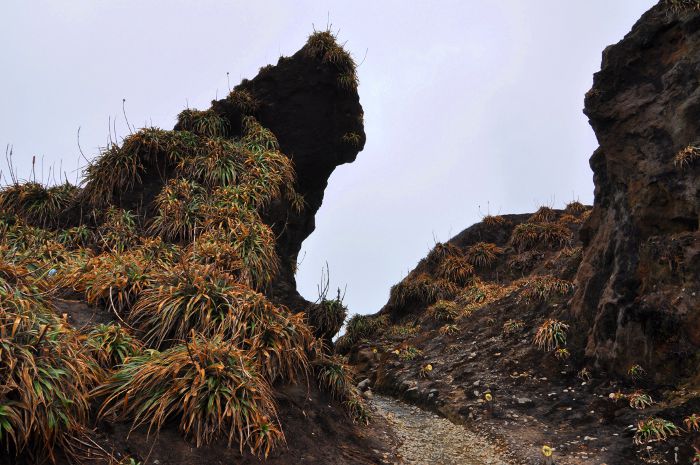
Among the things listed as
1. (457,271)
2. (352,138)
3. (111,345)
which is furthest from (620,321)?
(457,271)

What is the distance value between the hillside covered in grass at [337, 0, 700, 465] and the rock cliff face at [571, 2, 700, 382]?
2cm

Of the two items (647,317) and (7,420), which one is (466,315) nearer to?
(647,317)

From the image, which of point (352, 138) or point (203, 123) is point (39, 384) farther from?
point (352, 138)

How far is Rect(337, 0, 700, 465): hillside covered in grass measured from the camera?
23.1 ft

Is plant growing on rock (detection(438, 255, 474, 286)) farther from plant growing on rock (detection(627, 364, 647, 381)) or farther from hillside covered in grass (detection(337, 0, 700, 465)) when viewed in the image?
plant growing on rock (detection(627, 364, 647, 381))

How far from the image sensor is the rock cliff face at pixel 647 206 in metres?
7.40

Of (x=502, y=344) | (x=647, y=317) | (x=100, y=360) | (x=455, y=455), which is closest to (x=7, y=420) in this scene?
(x=100, y=360)

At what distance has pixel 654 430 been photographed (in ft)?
21.1

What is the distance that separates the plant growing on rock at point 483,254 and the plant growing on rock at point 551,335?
877 centimetres

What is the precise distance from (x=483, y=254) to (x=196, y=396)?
1517cm

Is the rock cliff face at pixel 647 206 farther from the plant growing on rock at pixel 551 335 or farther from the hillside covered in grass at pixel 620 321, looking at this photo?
the plant growing on rock at pixel 551 335

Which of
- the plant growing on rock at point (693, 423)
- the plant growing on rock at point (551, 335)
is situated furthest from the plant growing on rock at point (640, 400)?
the plant growing on rock at point (551, 335)

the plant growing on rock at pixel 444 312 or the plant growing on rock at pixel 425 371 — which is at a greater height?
the plant growing on rock at pixel 444 312

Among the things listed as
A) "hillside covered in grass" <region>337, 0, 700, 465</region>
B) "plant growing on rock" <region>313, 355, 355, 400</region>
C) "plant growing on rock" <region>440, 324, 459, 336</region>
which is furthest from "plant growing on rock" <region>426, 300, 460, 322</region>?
"plant growing on rock" <region>313, 355, 355, 400</region>
